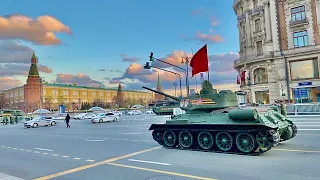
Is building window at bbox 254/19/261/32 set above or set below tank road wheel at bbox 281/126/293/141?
above

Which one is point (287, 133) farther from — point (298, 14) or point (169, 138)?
point (298, 14)

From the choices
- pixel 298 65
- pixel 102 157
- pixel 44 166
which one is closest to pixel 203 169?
pixel 102 157

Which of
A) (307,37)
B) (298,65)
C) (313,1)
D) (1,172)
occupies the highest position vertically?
(313,1)

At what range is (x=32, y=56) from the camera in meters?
117

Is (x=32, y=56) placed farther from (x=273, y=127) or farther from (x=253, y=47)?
(x=273, y=127)

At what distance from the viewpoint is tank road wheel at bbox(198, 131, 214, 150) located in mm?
10820

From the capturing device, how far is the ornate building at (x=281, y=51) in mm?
39469

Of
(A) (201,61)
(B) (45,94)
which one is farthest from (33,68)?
(A) (201,61)

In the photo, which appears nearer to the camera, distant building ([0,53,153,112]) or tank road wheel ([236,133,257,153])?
tank road wheel ([236,133,257,153])

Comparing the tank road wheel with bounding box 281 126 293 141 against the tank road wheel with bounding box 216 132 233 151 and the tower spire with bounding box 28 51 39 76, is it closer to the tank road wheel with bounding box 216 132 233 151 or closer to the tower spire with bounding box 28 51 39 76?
the tank road wheel with bounding box 216 132 233 151

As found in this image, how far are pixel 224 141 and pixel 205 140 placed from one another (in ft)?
2.84

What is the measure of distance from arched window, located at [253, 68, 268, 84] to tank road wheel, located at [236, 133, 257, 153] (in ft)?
120

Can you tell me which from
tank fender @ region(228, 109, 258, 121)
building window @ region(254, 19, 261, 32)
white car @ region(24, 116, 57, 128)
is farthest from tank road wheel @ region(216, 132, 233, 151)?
building window @ region(254, 19, 261, 32)

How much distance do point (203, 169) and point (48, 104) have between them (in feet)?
354
